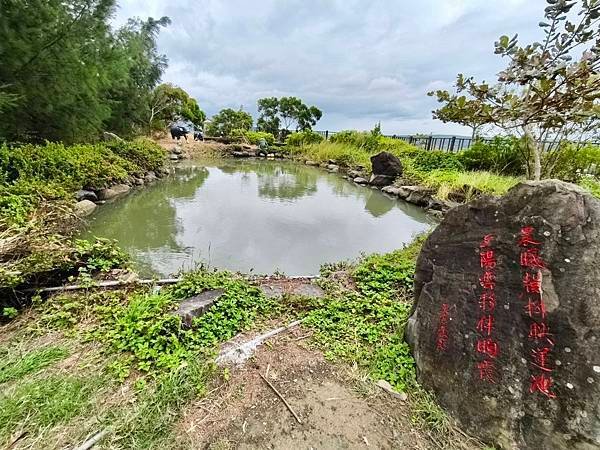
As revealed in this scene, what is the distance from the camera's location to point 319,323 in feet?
6.77

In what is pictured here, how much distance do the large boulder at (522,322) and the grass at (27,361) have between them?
1866 mm

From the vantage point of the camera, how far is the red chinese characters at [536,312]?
46.8 inches

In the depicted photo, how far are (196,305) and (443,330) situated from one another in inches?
56.4

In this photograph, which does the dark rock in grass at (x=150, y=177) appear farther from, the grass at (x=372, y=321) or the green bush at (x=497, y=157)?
the green bush at (x=497, y=157)

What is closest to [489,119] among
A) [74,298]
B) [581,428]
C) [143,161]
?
[581,428]

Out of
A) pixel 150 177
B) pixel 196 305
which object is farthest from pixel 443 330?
pixel 150 177

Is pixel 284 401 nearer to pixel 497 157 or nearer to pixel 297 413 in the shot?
pixel 297 413

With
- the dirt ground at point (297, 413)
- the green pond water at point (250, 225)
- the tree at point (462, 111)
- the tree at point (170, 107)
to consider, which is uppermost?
the tree at point (170, 107)

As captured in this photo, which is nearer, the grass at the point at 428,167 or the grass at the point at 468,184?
the grass at the point at 468,184

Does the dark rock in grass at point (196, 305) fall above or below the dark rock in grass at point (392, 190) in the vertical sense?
above

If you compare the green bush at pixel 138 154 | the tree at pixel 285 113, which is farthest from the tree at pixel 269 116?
the green bush at pixel 138 154

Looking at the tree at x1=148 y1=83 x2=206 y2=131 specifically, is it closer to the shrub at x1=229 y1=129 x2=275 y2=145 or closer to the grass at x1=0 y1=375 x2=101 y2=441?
the shrub at x1=229 y1=129 x2=275 y2=145

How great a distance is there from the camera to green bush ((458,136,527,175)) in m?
7.45

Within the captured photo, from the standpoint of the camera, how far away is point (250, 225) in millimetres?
4566
